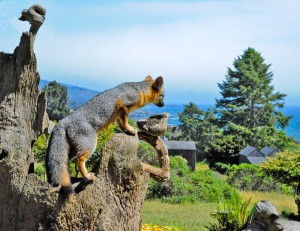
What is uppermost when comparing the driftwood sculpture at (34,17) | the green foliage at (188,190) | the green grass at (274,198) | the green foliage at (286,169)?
the driftwood sculpture at (34,17)

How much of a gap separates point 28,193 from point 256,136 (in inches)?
1768

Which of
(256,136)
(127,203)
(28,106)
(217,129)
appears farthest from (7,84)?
(217,129)

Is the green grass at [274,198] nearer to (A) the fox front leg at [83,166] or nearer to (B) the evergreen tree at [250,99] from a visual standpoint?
(A) the fox front leg at [83,166]

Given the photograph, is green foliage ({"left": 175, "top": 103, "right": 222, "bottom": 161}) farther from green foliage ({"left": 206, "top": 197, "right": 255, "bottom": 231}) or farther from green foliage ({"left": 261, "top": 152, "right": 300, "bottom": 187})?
green foliage ({"left": 206, "top": 197, "right": 255, "bottom": 231})

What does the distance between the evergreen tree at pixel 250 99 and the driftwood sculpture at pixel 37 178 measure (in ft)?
149

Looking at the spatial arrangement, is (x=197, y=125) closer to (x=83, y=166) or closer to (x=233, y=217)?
(x=233, y=217)

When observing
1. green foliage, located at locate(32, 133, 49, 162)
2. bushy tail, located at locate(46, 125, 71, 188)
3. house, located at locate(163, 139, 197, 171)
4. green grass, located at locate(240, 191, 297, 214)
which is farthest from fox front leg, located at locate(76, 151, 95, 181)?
house, located at locate(163, 139, 197, 171)

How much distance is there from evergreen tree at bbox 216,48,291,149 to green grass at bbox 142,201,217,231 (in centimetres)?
3316

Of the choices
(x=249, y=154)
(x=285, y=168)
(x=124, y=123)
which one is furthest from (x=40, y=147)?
(x=249, y=154)

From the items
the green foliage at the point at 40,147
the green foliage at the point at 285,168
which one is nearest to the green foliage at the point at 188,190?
the green foliage at the point at 285,168

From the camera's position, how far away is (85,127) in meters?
6.36

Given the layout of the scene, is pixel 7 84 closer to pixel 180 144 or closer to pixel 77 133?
pixel 77 133

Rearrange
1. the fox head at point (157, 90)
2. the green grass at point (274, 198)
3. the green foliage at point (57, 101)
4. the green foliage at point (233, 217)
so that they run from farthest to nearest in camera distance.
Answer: the green foliage at point (57, 101) < the green grass at point (274, 198) < the green foliage at point (233, 217) < the fox head at point (157, 90)

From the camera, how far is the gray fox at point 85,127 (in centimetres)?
613
